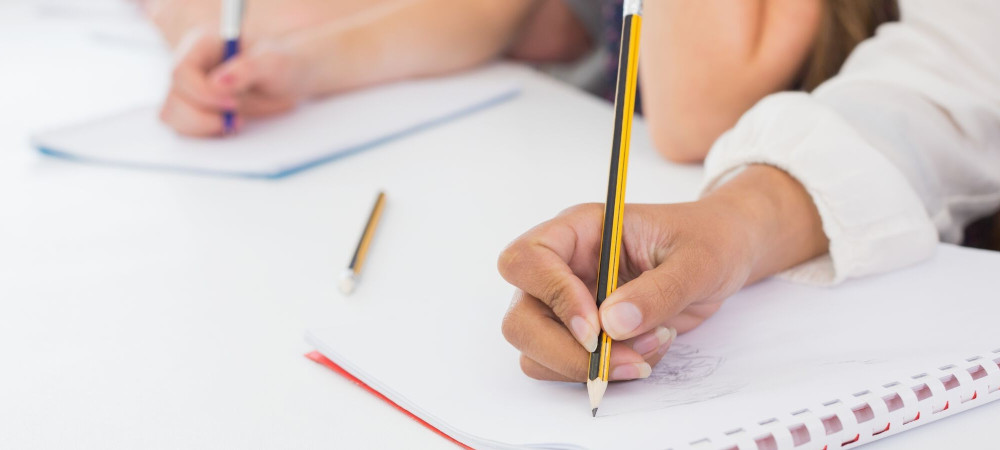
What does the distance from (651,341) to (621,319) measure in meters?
0.04

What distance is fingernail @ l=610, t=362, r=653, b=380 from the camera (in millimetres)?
398

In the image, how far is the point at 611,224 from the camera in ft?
1.32

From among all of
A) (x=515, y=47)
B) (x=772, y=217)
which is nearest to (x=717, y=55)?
(x=772, y=217)

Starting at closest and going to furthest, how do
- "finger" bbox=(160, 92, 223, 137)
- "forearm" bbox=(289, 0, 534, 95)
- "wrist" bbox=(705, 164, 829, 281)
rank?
"wrist" bbox=(705, 164, 829, 281)
"finger" bbox=(160, 92, 223, 137)
"forearm" bbox=(289, 0, 534, 95)

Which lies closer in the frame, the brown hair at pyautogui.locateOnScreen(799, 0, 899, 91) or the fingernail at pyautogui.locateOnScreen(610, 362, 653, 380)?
the fingernail at pyautogui.locateOnScreen(610, 362, 653, 380)

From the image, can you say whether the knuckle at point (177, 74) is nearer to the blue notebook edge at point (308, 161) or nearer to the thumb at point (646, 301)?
the blue notebook edge at point (308, 161)

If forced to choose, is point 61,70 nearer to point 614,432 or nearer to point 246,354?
point 246,354

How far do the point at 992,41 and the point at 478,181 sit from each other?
0.36 m

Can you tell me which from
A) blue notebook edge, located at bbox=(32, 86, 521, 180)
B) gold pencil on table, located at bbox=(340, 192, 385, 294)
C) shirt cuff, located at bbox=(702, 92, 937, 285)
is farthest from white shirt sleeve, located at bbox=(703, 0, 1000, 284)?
blue notebook edge, located at bbox=(32, 86, 521, 180)

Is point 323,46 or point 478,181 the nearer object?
point 478,181

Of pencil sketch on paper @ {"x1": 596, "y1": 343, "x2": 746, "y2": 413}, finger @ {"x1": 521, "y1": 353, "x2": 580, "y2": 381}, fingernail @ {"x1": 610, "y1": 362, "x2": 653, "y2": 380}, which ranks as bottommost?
pencil sketch on paper @ {"x1": 596, "y1": 343, "x2": 746, "y2": 413}

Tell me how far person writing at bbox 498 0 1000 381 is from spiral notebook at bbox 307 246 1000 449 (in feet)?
0.05

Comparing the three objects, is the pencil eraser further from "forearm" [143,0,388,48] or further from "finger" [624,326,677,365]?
"forearm" [143,0,388,48]

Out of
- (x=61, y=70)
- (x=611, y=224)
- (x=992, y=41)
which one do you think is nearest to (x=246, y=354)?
(x=611, y=224)
